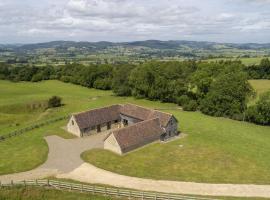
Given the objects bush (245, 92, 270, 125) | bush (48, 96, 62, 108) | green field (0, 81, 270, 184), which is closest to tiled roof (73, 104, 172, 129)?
green field (0, 81, 270, 184)

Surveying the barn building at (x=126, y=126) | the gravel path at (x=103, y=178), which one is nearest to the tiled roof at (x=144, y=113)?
the barn building at (x=126, y=126)

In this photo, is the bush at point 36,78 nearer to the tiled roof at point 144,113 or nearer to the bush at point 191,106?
the bush at point 191,106

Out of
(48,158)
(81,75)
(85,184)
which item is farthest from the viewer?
(81,75)

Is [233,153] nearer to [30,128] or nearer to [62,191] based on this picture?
[62,191]

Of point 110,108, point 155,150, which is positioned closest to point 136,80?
point 110,108

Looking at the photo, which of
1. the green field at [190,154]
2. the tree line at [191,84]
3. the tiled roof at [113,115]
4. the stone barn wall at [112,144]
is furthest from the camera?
the tree line at [191,84]

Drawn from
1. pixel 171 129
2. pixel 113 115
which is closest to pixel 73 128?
pixel 113 115

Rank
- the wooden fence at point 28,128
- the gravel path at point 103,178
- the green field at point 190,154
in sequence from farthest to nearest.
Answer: the wooden fence at point 28,128 < the green field at point 190,154 < the gravel path at point 103,178

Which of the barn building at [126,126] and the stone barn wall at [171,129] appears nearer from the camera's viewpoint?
the barn building at [126,126]
